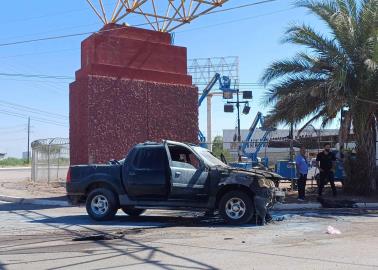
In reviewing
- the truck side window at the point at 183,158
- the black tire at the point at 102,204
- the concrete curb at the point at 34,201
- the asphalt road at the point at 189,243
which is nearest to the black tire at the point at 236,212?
the asphalt road at the point at 189,243

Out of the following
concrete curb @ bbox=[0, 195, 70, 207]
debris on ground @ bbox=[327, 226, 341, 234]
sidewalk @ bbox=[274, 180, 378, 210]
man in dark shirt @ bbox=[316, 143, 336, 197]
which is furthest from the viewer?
concrete curb @ bbox=[0, 195, 70, 207]

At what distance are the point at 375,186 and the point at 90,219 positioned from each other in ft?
31.9

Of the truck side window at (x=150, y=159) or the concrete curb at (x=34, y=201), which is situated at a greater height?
the truck side window at (x=150, y=159)

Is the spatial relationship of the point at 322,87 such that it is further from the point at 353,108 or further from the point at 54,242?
the point at 54,242

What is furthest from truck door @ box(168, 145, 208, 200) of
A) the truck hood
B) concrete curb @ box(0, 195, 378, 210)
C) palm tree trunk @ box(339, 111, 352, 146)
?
palm tree trunk @ box(339, 111, 352, 146)

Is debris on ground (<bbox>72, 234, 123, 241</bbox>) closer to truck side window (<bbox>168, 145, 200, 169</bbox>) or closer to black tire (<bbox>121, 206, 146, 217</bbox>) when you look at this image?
truck side window (<bbox>168, 145, 200, 169</bbox>)

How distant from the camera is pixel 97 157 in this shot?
19453 millimetres

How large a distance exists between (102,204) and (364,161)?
9.10m

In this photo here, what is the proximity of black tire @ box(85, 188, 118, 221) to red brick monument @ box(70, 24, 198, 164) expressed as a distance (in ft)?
20.1

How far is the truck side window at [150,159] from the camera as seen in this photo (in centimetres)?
1288

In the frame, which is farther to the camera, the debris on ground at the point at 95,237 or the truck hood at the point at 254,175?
the truck hood at the point at 254,175

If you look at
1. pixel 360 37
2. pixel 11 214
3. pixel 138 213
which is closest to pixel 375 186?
pixel 360 37

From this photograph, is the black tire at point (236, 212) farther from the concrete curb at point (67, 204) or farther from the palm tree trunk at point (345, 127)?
the palm tree trunk at point (345, 127)

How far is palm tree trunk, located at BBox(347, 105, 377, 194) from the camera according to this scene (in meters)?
17.9
